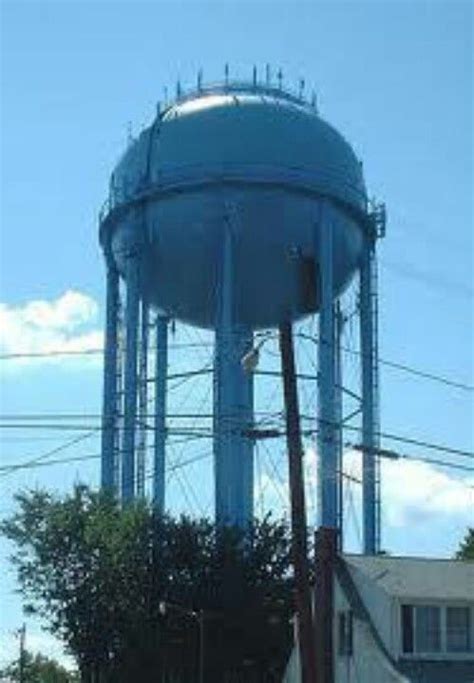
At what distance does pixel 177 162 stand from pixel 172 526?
533 inches

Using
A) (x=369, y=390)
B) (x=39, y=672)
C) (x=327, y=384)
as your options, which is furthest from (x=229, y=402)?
(x=39, y=672)

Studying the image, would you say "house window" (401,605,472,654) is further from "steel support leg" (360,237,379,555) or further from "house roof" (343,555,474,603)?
"steel support leg" (360,237,379,555)

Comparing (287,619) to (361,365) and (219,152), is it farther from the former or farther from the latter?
(219,152)

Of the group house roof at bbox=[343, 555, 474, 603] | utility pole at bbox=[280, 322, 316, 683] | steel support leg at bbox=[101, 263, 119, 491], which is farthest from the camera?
steel support leg at bbox=[101, 263, 119, 491]

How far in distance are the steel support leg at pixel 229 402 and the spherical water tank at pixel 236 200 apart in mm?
1183

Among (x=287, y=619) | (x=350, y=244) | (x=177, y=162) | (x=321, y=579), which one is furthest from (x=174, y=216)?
(x=321, y=579)

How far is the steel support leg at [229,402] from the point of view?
57906mm

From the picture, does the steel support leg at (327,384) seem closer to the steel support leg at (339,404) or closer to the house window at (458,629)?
the steel support leg at (339,404)

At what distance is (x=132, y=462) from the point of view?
192ft

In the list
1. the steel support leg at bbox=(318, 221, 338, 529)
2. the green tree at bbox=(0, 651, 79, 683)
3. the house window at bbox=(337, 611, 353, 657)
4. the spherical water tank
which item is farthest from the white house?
the green tree at bbox=(0, 651, 79, 683)

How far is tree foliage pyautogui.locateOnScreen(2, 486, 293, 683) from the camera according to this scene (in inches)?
2137

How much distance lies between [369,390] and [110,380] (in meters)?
9.99

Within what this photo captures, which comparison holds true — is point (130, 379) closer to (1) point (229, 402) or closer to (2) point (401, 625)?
(1) point (229, 402)

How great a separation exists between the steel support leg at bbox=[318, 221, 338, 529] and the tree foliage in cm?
340
